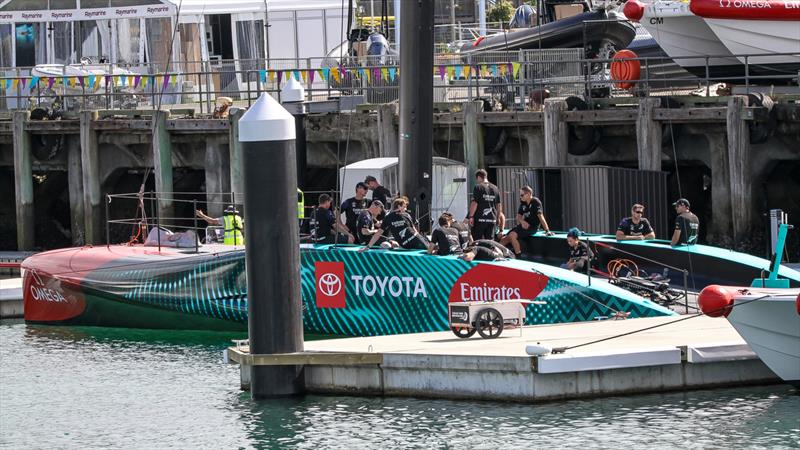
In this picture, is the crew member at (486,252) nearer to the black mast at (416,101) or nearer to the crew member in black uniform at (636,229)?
the black mast at (416,101)

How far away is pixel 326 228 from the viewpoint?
65.0ft

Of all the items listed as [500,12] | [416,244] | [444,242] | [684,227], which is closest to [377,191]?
[416,244]

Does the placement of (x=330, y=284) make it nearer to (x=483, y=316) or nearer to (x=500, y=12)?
(x=483, y=316)

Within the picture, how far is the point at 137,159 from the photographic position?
29.4 metres

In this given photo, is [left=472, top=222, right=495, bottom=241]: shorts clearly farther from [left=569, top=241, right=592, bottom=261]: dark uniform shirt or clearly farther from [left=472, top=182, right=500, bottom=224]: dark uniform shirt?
[left=569, top=241, right=592, bottom=261]: dark uniform shirt

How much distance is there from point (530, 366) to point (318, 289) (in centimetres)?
503

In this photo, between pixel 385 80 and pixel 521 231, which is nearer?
pixel 521 231

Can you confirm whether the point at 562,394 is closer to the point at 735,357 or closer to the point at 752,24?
the point at 735,357

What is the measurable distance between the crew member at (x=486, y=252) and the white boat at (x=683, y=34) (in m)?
9.53

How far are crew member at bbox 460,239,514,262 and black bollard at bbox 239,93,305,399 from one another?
10.5 ft

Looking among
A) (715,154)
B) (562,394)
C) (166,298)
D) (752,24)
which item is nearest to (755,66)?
(752,24)

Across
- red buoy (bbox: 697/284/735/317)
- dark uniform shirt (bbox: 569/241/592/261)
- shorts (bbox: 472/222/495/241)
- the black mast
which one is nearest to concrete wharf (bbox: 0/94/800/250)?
the black mast

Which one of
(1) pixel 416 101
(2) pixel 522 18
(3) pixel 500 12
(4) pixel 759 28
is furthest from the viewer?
(3) pixel 500 12

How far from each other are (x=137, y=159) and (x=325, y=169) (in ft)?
11.4
